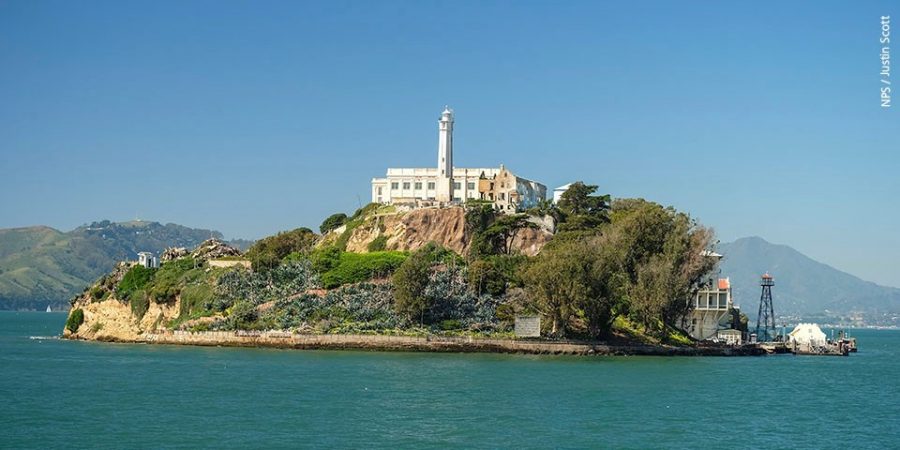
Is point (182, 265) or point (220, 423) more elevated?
point (182, 265)

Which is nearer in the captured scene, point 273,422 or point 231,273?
point 273,422

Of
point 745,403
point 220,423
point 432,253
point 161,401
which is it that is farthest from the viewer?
point 432,253

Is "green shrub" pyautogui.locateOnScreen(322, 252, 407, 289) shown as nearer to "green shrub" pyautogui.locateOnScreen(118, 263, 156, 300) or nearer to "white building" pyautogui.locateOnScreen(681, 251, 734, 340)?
"green shrub" pyautogui.locateOnScreen(118, 263, 156, 300)

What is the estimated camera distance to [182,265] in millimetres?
107438

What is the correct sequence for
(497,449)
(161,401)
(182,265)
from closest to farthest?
(497,449) → (161,401) → (182,265)

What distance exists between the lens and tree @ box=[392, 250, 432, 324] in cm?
8606

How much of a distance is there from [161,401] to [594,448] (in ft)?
72.0

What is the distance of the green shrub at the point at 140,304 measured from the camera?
100438 mm

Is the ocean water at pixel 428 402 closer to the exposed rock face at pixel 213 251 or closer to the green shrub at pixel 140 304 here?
Answer: the green shrub at pixel 140 304

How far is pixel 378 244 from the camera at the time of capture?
104m

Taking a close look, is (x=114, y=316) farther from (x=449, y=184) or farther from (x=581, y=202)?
(x=581, y=202)

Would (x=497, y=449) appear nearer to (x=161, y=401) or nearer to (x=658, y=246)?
(x=161, y=401)

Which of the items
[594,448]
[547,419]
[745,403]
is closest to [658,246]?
[745,403]

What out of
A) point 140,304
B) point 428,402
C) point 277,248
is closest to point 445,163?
point 277,248
